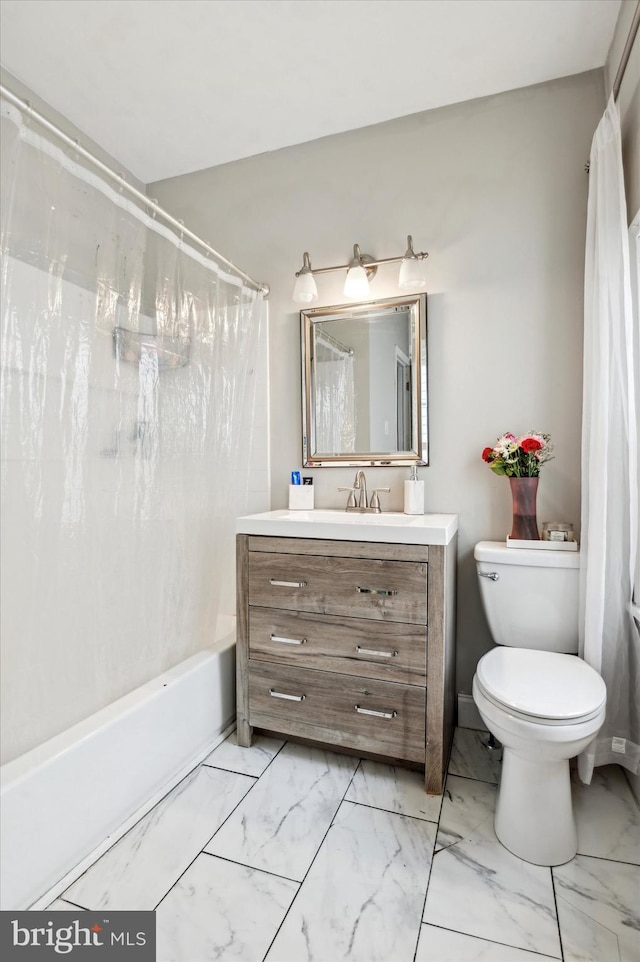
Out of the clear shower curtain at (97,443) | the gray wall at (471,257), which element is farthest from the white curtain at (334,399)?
the clear shower curtain at (97,443)

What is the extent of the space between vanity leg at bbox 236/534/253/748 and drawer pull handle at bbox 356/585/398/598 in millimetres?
445

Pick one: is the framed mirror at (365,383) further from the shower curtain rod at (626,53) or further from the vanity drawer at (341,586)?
the shower curtain rod at (626,53)

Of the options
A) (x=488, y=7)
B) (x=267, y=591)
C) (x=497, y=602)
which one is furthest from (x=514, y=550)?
(x=488, y=7)

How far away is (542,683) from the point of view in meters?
1.40

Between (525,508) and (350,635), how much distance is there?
2.64ft

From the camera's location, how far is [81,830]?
128cm

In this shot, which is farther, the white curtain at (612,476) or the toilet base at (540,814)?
the white curtain at (612,476)

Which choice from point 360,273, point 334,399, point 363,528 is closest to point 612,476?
point 363,528

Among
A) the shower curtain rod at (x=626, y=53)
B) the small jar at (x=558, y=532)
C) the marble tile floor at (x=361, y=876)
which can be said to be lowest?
the marble tile floor at (x=361, y=876)

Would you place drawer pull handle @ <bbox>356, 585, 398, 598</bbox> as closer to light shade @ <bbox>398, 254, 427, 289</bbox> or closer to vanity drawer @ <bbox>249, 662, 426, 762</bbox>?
vanity drawer @ <bbox>249, 662, 426, 762</bbox>

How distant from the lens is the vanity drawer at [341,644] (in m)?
1.59

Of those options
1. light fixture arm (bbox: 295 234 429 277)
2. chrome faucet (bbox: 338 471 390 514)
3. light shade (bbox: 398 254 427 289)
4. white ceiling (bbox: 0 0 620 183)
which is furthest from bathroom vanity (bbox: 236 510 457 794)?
white ceiling (bbox: 0 0 620 183)

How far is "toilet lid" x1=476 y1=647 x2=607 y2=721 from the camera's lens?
4.19 ft

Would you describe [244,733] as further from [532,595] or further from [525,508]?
[525,508]
